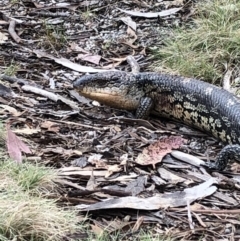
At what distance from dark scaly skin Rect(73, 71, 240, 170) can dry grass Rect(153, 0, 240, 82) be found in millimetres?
478

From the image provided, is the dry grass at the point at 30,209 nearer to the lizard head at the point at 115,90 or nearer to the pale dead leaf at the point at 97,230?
the pale dead leaf at the point at 97,230

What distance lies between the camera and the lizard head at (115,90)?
6738 millimetres

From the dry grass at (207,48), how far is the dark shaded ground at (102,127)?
0.33 m

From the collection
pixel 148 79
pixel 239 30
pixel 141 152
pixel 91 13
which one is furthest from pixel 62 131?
pixel 91 13

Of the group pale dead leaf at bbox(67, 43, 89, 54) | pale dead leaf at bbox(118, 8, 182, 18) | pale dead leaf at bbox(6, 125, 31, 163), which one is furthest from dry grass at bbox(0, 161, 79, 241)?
pale dead leaf at bbox(118, 8, 182, 18)

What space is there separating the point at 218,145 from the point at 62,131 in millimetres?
1335

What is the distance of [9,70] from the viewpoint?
23.1 ft

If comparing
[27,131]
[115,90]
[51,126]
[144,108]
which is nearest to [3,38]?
[115,90]

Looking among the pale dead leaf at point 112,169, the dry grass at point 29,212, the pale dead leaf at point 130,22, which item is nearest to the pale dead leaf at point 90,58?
the pale dead leaf at point 130,22

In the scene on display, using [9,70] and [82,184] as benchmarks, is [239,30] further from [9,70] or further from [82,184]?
[82,184]

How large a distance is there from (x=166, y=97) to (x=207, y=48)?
913mm

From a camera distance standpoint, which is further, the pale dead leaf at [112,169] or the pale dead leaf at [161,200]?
the pale dead leaf at [112,169]

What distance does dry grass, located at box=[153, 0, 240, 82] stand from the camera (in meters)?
7.15

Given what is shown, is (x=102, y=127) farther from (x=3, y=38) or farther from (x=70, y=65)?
(x=3, y=38)
